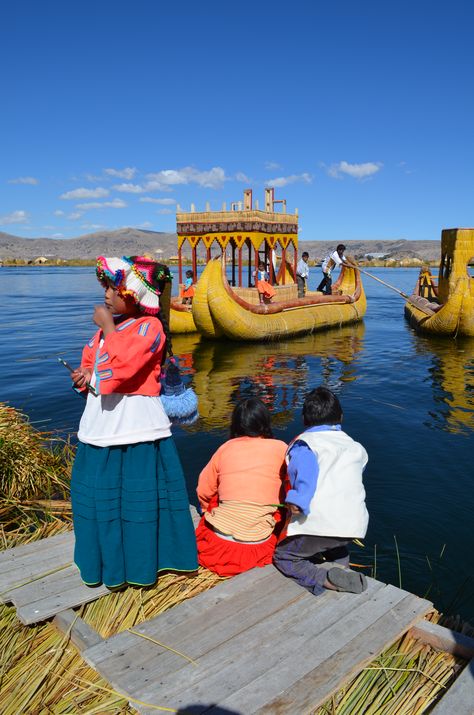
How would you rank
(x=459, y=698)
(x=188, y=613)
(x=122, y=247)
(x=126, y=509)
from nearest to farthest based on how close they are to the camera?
(x=459, y=698) < (x=188, y=613) < (x=126, y=509) < (x=122, y=247)

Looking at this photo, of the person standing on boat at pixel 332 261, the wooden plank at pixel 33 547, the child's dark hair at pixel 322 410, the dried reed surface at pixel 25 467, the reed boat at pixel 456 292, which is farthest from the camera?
the person standing on boat at pixel 332 261

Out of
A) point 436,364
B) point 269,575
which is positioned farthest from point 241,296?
point 269,575

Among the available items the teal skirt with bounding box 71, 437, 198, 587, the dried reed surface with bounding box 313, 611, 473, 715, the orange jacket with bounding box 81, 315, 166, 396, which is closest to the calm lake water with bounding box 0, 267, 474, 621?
the dried reed surface with bounding box 313, 611, 473, 715

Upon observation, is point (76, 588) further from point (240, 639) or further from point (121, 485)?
point (240, 639)

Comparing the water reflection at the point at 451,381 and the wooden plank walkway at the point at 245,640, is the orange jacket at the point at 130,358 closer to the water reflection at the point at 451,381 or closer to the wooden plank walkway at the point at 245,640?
the wooden plank walkway at the point at 245,640

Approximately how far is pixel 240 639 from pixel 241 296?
1474 cm

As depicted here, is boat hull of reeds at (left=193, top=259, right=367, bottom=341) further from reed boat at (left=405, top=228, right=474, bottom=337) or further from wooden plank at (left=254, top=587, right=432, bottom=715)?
wooden plank at (left=254, top=587, right=432, bottom=715)

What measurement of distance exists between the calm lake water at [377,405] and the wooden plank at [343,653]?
150 cm

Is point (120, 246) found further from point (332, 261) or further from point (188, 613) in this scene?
point (188, 613)

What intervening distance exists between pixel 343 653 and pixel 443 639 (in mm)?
542

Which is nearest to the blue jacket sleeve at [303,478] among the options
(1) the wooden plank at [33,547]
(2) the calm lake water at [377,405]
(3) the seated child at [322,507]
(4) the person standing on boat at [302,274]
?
(3) the seated child at [322,507]

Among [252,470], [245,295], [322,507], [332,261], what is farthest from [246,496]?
[332,261]

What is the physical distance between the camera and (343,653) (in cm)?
262

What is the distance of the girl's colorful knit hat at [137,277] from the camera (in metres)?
2.89
